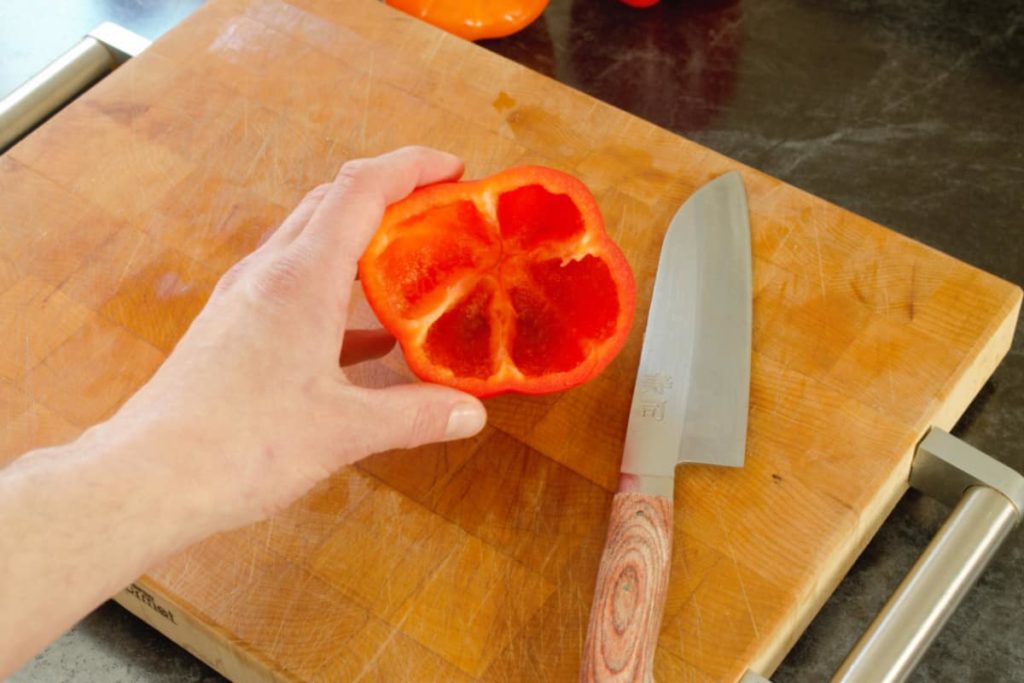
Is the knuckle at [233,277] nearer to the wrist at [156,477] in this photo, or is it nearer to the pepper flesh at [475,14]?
the wrist at [156,477]

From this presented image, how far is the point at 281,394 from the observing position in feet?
4.05

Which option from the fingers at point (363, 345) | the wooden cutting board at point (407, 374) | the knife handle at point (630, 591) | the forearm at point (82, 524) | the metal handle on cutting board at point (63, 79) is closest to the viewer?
the forearm at point (82, 524)

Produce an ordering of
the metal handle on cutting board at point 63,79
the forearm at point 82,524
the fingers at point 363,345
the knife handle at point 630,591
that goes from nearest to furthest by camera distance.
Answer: the forearm at point 82,524 < the knife handle at point 630,591 < the fingers at point 363,345 < the metal handle on cutting board at point 63,79

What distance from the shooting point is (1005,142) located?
1.99m

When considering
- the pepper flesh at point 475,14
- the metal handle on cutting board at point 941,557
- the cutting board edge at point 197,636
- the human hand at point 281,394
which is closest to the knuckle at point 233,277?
the human hand at point 281,394

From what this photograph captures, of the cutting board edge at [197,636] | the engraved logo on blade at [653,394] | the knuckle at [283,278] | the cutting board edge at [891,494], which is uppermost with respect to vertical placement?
the knuckle at [283,278]

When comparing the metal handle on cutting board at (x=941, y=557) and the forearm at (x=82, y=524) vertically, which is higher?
the forearm at (x=82, y=524)

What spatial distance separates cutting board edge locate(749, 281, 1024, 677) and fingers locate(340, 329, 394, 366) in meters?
0.58

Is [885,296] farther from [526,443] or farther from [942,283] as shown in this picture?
[526,443]

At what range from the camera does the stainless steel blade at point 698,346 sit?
1428mm

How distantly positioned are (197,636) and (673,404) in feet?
2.03

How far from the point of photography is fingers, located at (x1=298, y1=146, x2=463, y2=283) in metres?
1.34

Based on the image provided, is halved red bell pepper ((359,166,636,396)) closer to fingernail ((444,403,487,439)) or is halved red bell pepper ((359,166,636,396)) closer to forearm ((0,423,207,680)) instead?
fingernail ((444,403,487,439))

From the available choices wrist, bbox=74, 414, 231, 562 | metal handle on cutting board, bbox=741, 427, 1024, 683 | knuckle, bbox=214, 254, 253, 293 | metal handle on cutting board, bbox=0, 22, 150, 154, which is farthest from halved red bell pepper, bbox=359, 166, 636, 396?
metal handle on cutting board, bbox=0, 22, 150, 154
